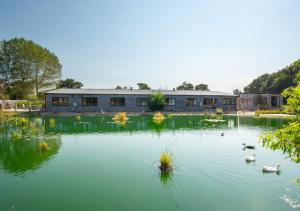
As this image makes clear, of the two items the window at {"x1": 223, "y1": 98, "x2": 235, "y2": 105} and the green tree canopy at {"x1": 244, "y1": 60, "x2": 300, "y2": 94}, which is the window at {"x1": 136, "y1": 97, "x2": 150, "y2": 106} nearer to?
the window at {"x1": 223, "y1": 98, "x2": 235, "y2": 105}

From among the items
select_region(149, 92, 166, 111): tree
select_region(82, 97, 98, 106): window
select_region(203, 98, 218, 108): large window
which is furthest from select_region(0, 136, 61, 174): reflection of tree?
select_region(203, 98, 218, 108): large window

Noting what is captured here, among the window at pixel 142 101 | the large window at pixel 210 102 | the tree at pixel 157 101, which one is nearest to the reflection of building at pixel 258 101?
the large window at pixel 210 102

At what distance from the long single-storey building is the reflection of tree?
20.8 m

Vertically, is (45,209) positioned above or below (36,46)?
below

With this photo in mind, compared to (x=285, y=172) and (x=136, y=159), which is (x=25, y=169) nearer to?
(x=136, y=159)

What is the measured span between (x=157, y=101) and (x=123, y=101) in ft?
16.0

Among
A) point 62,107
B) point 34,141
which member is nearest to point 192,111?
point 62,107

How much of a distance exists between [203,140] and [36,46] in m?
43.0

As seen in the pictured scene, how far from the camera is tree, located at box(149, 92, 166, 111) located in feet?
117

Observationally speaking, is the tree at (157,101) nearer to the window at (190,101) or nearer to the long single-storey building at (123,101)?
the long single-storey building at (123,101)

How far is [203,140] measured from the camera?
14.9 metres

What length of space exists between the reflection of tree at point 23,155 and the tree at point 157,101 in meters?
22.2

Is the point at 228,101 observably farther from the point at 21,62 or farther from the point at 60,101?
the point at 21,62

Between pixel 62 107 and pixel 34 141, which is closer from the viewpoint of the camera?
pixel 34 141
